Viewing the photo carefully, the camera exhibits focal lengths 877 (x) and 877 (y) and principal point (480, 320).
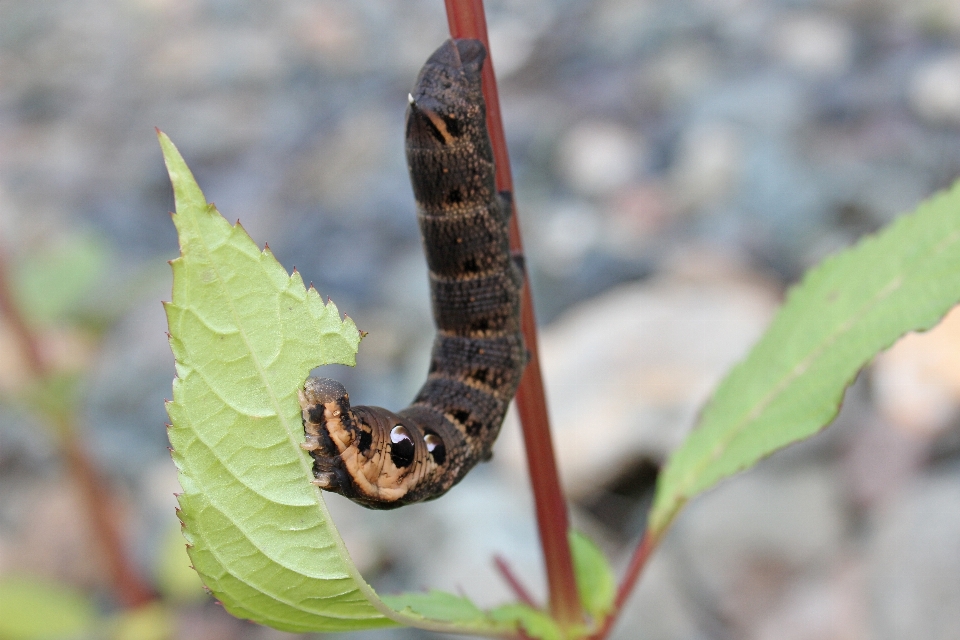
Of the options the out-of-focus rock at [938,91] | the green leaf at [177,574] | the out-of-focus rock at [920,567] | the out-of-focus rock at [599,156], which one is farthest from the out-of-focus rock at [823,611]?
the out-of-focus rock at [938,91]

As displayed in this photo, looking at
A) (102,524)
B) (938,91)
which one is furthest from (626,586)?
(938,91)

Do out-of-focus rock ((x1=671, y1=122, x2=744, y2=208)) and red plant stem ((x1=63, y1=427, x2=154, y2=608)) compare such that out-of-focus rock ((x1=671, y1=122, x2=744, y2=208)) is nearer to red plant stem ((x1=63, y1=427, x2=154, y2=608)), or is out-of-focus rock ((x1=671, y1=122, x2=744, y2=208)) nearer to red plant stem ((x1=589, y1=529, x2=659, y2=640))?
red plant stem ((x1=63, y1=427, x2=154, y2=608))

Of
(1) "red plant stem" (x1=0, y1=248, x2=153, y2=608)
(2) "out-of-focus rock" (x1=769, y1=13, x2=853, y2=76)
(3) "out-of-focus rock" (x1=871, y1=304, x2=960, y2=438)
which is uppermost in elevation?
(2) "out-of-focus rock" (x1=769, y1=13, x2=853, y2=76)

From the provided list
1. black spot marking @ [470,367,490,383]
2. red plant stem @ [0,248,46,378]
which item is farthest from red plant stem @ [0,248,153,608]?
black spot marking @ [470,367,490,383]

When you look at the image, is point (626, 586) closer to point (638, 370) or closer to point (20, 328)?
point (20, 328)

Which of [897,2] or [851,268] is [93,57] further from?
[851,268]

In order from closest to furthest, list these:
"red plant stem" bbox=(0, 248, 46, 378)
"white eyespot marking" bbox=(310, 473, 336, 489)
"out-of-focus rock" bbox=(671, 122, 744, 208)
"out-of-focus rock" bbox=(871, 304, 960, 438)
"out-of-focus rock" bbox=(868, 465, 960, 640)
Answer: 1. "white eyespot marking" bbox=(310, 473, 336, 489)
2. "out-of-focus rock" bbox=(868, 465, 960, 640)
3. "red plant stem" bbox=(0, 248, 46, 378)
4. "out-of-focus rock" bbox=(871, 304, 960, 438)
5. "out-of-focus rock" bbox=(671, 122, 744, 208)

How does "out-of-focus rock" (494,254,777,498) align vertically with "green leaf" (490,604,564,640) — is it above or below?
below
